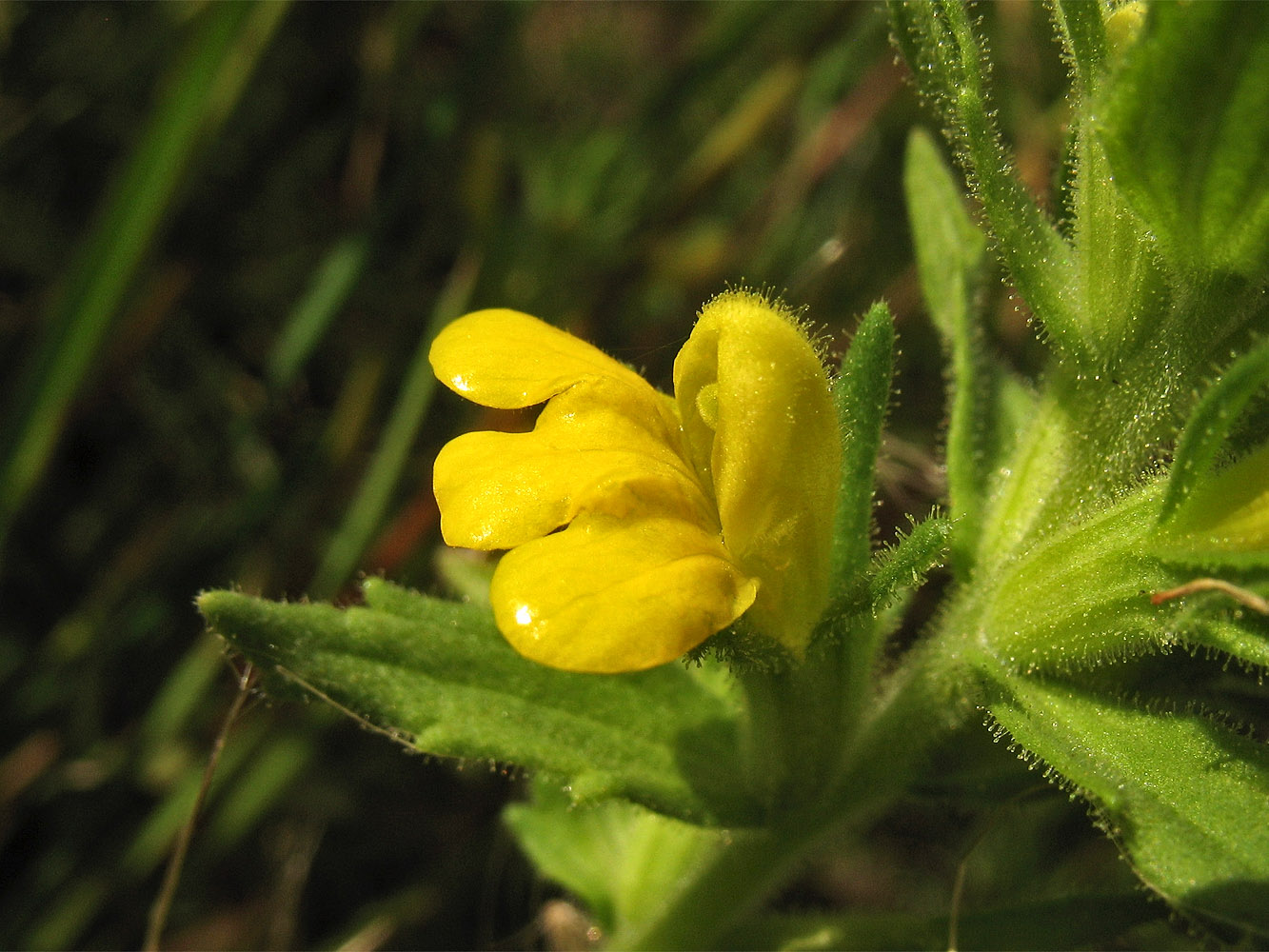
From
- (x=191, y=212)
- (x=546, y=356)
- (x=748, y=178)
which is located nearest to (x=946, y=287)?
(x=546, y=356)

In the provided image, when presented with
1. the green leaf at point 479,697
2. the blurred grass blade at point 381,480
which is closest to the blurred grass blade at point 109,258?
the blurred grass blade at point 381,480

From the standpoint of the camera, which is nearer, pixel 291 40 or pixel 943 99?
pixel 943 99

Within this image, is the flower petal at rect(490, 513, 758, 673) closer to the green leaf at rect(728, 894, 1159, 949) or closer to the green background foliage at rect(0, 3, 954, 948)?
the green leaf at rect(728, 894, 1159, 949)

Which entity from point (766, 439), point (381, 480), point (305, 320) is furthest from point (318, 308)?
point (766, 439)

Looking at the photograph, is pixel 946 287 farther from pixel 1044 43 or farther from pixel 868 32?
pixel 1044 43

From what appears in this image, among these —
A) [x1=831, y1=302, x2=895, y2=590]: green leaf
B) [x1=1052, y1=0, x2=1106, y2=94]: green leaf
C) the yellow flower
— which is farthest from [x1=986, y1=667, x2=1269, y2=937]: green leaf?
[x1=1052, y1=0, x2=1106, y2=94]: green leaf

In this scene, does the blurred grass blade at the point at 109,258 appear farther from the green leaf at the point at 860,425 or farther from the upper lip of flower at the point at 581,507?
the green leaf at the point at 860,425

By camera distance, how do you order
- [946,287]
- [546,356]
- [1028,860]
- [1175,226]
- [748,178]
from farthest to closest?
[748,178] → [1028,860] → [946,287] → [546,356] → [1175,226]

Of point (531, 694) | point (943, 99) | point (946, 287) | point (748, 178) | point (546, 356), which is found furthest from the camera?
point (748, 178)
